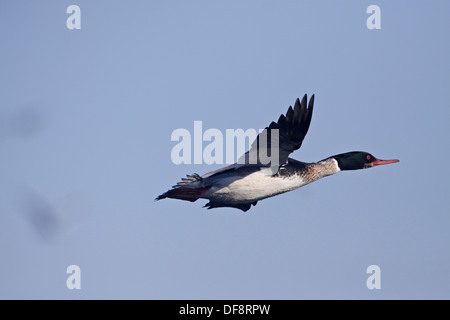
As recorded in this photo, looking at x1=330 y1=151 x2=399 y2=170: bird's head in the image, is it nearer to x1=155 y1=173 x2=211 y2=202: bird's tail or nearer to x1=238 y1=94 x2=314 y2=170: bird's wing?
x1=238 y1=94 x2=314 y2=170: bird's wing

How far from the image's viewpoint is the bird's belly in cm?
1994

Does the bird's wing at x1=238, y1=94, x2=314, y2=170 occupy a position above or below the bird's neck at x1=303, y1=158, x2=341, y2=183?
above

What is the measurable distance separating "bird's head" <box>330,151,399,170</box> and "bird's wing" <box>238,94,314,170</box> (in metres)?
2.25

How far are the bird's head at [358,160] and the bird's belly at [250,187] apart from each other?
194 cm

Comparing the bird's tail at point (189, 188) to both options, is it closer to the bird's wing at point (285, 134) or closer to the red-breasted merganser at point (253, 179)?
the red-breasted merganser at point (253, 179)

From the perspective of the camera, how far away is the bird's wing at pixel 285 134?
19188 millimetres

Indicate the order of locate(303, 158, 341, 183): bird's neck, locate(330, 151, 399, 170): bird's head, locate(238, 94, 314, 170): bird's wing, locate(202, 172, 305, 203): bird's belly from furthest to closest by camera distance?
locate(330, 151, 399, 170): bird's head < locate(303, 158, 341, 183): bird's neck < locate(202, 172, 305, 203): bird's belly < locate(238, 94, 314, 170): bird's wing

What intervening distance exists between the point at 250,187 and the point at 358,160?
3.23 metres

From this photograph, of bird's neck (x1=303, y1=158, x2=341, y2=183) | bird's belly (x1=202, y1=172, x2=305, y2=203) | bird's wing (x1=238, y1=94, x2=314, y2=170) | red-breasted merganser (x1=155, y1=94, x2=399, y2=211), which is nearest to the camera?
bird's wing (x1=238, y1=94, x2=314, y2=170)

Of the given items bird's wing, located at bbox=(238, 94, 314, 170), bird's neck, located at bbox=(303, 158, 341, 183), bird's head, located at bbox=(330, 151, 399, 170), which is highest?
bird's wing, located at bbox=(238, 94, 314, 170)

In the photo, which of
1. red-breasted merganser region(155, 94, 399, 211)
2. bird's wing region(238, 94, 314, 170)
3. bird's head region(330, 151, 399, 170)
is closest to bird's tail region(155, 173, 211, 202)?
red-breasted merganser region(155, 94, 399, 211)

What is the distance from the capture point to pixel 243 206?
2125cm
